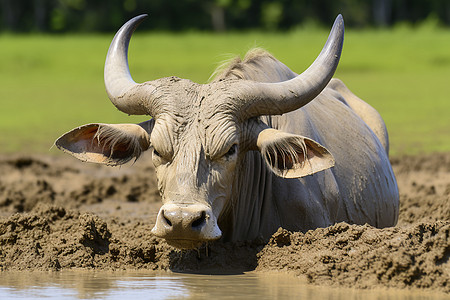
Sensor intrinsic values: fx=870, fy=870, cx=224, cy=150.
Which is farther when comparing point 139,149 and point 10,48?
point 10,48

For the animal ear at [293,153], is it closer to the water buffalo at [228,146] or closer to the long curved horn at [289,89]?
the water buffalo at [228,146]

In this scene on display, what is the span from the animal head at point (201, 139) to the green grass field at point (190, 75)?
9.57m

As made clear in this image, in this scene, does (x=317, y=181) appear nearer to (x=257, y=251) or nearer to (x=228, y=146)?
(x=257, y=251)

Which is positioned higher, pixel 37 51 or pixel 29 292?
pixel 37 51

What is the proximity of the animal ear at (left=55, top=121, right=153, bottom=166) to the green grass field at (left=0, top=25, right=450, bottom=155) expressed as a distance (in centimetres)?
977

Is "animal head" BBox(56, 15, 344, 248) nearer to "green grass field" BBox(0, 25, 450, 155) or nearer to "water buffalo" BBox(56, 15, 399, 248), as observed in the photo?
"water buffalo" BBox(56, 15, 399, 248)

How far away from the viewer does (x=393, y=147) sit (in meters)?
16.3

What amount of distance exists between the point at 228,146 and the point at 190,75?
24383 mm

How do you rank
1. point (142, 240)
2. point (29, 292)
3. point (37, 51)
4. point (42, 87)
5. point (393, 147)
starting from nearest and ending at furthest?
point (29, 292), point (142, 240), point (393, 147), point (42, 87), point (37, 51)

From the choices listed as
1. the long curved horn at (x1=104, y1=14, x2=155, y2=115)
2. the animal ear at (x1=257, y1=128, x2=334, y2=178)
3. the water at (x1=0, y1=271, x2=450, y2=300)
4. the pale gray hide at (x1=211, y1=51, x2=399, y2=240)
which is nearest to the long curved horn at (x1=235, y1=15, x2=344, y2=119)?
the animal ear at (x1=257, y1=128, x2=334, y2=178)

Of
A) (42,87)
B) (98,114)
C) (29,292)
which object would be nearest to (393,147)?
(98,114)

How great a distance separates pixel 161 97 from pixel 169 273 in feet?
4.04

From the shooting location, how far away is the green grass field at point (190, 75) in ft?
64.3

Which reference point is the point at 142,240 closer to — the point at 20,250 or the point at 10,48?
the point at 20,250
